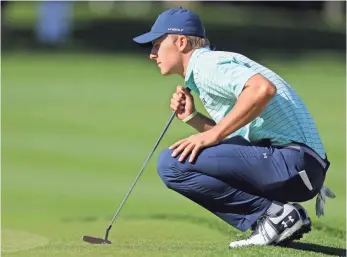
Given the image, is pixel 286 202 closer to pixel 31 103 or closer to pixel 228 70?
pixel 228 70

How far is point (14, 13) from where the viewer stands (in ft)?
128

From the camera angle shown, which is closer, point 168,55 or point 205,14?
point 168,55

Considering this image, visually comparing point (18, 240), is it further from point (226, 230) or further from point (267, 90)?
point (267, 90)

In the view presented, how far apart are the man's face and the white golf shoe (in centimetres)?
102

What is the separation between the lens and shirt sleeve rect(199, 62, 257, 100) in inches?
A: 215

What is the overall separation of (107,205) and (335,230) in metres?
2.80

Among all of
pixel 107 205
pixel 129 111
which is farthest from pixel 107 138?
pixel 107 205

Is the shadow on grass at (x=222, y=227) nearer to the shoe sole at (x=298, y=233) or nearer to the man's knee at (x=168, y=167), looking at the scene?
the shoe sole at (x=298, y=233)

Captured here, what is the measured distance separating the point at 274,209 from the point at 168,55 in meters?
1.09

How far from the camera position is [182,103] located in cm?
607

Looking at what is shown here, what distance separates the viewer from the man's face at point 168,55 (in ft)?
19.2

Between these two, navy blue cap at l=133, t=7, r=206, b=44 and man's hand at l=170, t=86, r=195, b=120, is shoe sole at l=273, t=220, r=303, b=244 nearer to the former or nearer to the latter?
man's hand at l=170, t=86, r=195, b=120

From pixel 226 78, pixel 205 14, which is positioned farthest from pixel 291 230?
pixel 205 14

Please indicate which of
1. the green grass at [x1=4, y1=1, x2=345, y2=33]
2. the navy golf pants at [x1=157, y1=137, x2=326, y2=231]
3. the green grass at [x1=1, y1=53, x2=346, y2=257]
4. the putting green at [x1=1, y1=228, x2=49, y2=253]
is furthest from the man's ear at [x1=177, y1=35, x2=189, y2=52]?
the green grass at [x1=4, y1=1, x2=345, y2=33]
